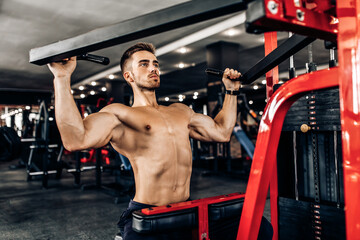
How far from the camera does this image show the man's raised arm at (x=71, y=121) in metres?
0.97

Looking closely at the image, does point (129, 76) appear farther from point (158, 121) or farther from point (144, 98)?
point (158, 121)

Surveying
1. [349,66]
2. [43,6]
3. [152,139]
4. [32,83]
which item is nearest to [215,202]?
[152,139]

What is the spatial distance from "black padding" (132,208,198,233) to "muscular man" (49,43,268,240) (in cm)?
9

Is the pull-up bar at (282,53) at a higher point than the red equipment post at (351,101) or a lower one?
higher

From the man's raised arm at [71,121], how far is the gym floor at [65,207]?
5.45 ft

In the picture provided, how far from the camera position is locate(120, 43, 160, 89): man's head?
4.55ft

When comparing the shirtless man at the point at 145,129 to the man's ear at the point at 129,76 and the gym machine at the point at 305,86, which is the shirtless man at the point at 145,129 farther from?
the gym machine at the point at 305,86

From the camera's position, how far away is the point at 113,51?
6871mm

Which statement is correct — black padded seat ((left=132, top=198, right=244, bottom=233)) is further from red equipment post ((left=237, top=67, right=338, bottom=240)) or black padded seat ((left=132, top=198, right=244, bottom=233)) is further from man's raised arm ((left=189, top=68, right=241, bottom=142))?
man's raised arm ((left=189, top=68, right=241, bottom=142))

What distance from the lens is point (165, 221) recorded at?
3.14 feet

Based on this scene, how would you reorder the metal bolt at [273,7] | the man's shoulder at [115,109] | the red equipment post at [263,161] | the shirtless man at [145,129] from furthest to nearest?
1. the man's shoulder at [115,109]
2. the shirtless man at [145,129]
3. the red equipment post at [263,161]
4. the metal bolt at [273,7]

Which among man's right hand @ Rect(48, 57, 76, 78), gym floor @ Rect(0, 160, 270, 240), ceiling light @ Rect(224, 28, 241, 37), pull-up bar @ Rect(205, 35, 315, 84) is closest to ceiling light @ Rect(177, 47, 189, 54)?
ceiling light @ Rect(224, 28, 241, 37)

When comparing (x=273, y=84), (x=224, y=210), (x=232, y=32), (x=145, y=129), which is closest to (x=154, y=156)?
(x=145, y=129)

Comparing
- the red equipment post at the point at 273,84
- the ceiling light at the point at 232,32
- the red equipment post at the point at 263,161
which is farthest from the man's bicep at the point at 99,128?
the ceiling light at the point at 232,32
